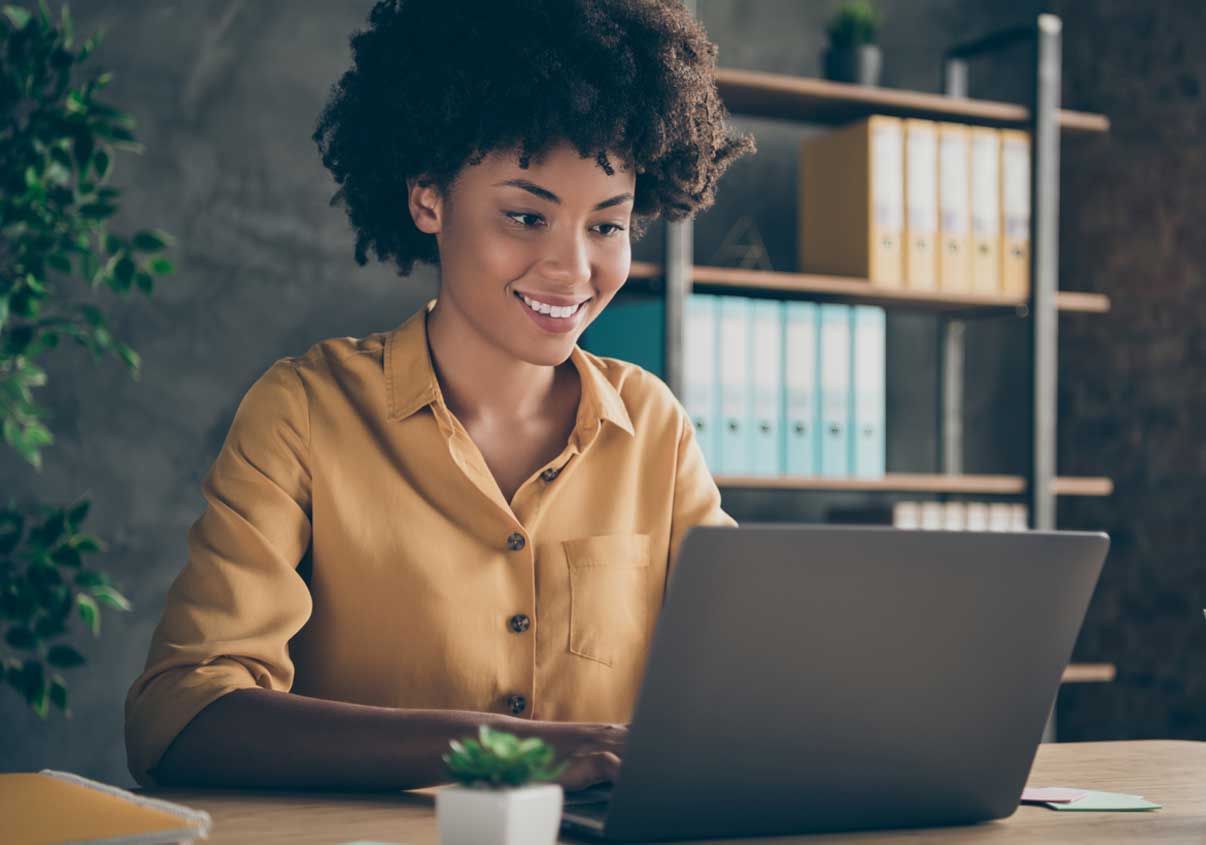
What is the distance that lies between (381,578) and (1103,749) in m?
0.80

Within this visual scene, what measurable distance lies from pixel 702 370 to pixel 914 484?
598 mm

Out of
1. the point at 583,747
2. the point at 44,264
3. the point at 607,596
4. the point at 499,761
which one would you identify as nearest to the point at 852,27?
the point at 44,264

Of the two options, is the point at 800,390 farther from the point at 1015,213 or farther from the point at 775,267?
the point at 1015,213

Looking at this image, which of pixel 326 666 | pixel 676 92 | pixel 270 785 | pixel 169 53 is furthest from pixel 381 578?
pixel 169 53

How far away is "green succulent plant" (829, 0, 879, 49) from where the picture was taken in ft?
10.9

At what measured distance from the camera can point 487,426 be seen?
1.66 meters

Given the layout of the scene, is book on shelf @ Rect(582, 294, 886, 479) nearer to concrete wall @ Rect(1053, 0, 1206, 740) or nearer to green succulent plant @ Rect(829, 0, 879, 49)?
green succulent plant @ Rect(829, 0, 879, 49)

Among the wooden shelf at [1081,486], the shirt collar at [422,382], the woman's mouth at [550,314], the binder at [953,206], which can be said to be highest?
the binder at [953,206]

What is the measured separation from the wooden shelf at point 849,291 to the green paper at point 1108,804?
190cm

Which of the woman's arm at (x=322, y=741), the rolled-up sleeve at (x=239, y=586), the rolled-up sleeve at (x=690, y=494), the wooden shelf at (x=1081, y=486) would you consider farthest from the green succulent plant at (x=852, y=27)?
the woman's arm at (x=322, y=741)

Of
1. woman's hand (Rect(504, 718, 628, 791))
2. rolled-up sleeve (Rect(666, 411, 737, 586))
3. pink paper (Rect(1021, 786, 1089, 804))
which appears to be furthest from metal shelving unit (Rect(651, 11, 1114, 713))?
woman's hand (Rect(504, 718, 628, 791))

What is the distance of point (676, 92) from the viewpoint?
166 cm

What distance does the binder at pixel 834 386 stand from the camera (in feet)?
10.4

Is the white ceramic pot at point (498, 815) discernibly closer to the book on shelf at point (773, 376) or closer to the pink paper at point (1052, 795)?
the pink paper at point (1052, 795)
